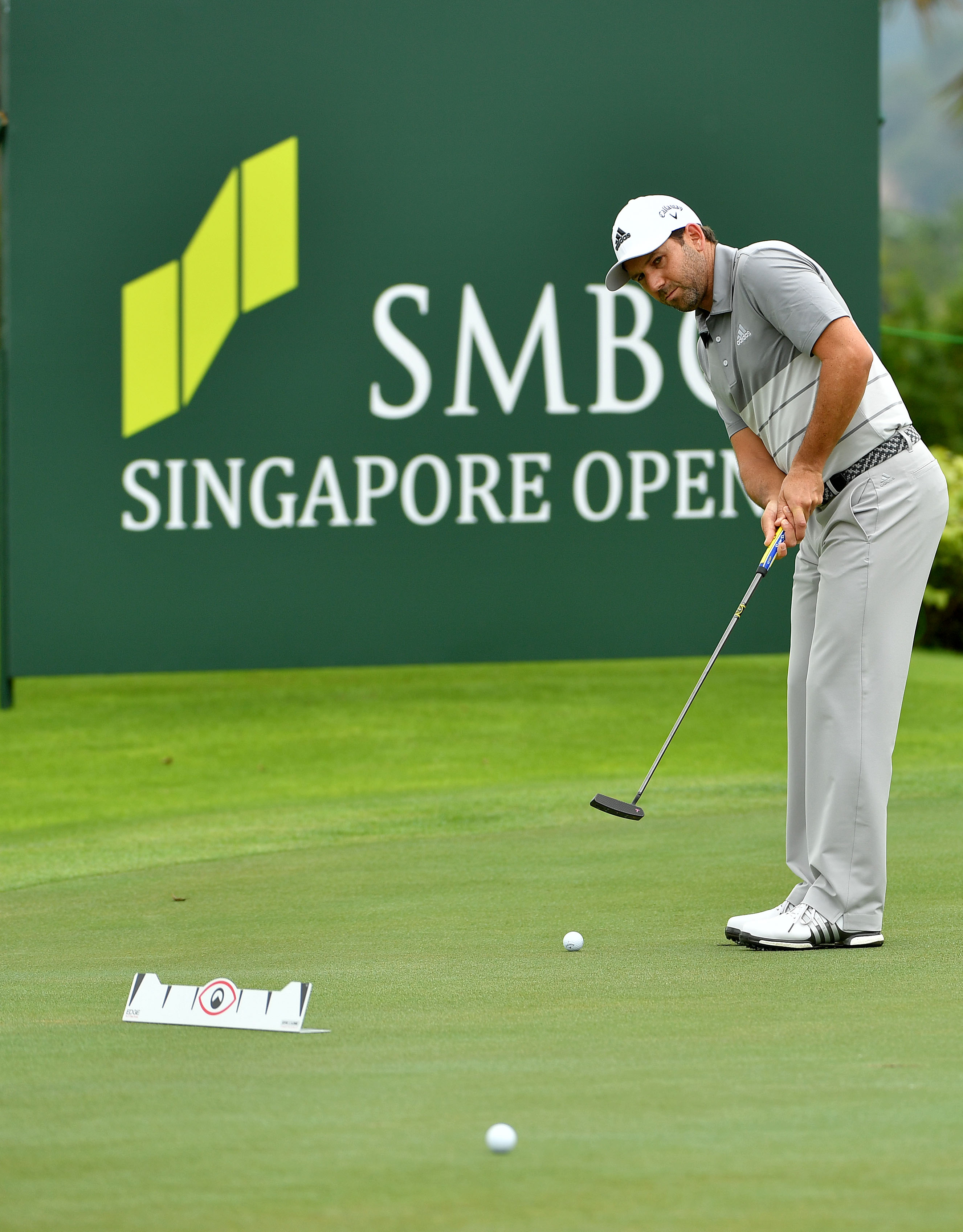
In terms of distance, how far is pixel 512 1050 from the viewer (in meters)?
2.54

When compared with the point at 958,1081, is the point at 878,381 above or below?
above

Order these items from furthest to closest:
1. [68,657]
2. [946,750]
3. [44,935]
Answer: [68,657] → [946,750] → [44,935]

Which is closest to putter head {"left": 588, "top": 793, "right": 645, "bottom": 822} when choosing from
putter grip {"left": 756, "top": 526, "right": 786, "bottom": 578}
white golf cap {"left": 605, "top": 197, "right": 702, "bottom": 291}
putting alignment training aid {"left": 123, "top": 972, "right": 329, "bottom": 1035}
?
putter grip {"left": 756, "top": 526, "right": 786, "bottom": 578}

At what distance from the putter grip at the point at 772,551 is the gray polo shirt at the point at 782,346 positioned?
0.17 m

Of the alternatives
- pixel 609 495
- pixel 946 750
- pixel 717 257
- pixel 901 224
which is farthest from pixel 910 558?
pixel 901 224

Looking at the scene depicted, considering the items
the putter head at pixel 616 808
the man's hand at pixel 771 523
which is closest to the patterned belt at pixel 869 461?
the man's hand at pixel 771 523

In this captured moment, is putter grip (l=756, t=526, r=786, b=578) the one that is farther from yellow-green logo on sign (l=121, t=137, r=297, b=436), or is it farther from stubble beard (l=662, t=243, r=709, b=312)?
yellow-green logo on sign (l=121, t=137, r=297, b=436)

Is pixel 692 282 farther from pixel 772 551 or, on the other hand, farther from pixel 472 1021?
pixel 472 1021

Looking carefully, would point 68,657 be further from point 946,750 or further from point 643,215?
point 643,215

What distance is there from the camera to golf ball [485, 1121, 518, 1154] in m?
2.02

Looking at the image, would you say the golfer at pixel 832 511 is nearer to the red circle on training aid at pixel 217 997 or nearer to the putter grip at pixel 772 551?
the putter grip at pixel 772 551

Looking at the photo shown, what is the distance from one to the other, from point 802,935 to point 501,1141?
60.7 inches

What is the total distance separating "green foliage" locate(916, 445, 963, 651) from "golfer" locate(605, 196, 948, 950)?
7147 millimetres

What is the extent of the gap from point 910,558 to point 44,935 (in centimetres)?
213
